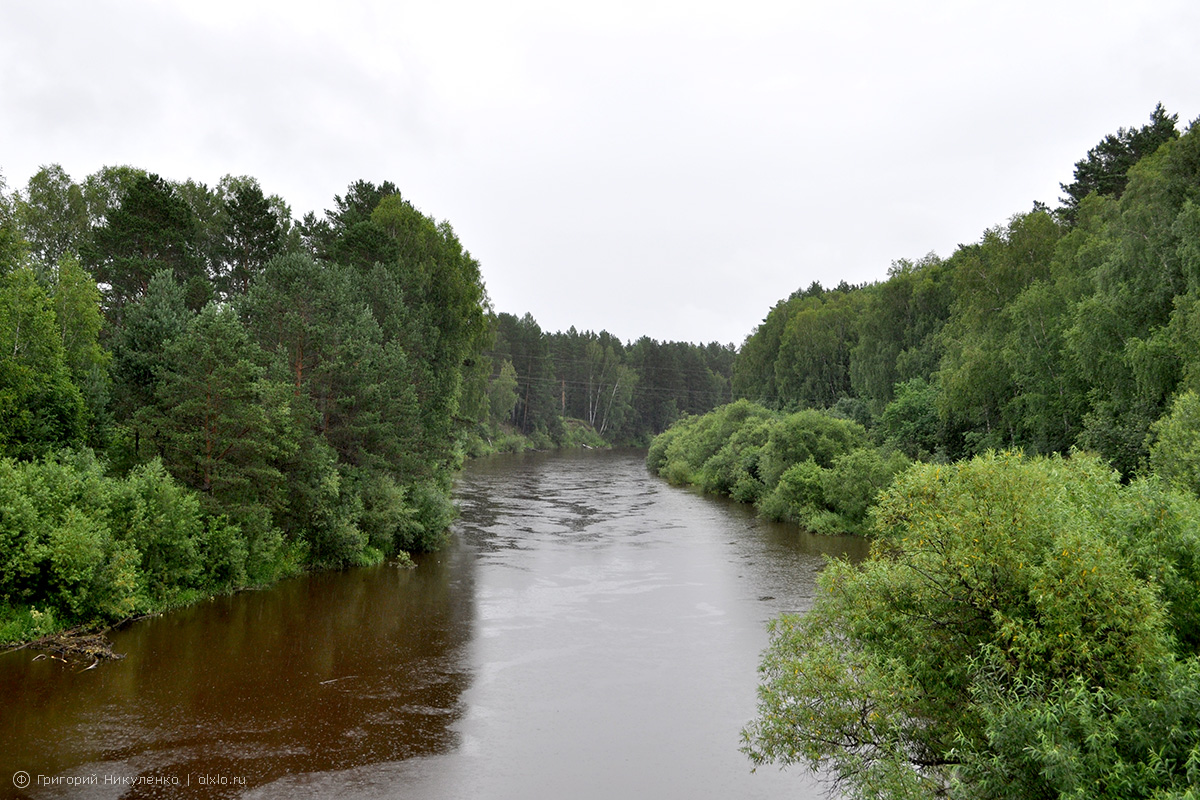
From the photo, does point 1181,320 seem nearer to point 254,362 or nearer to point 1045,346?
point 1045,346

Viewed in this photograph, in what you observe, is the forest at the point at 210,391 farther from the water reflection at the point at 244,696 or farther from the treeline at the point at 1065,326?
the treeline at the point at 1065,326

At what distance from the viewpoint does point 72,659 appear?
20656 millimetres

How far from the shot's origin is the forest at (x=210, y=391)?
75.8 feet

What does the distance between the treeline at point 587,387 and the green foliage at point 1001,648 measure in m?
93.7

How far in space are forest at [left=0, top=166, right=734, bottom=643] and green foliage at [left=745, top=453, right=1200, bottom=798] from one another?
1949cm

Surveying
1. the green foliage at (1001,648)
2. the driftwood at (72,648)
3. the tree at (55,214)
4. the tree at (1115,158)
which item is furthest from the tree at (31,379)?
the tree at (1115,158)

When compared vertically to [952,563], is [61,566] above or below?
below

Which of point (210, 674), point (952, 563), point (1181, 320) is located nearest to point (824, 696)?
point (952, 563)

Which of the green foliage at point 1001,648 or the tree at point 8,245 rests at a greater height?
the tree at point 8,245

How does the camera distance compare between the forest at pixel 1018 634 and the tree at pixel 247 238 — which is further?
the tree at pixel 247 238

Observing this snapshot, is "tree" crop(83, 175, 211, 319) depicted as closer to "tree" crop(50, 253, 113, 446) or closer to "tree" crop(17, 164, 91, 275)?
"tree" crop(50, 253, 113, 446)

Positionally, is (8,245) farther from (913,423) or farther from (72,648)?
(913,423)

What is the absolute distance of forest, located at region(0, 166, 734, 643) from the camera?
2311cm

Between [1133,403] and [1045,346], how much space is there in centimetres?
855
